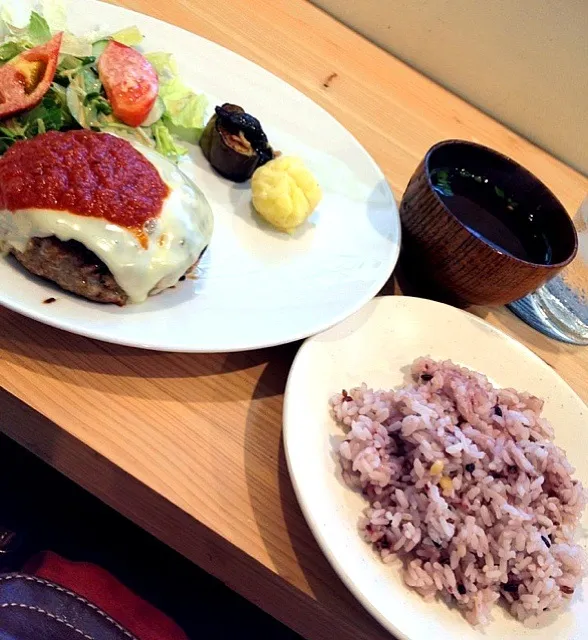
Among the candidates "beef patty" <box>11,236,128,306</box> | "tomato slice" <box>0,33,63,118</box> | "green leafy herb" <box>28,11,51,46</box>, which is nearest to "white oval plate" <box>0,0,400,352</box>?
"beef patty" <box>11,236,128,306</box>

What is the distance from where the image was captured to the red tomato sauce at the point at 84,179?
1.30 meters

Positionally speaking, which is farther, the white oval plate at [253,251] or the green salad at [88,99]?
the green salad at [88,99]

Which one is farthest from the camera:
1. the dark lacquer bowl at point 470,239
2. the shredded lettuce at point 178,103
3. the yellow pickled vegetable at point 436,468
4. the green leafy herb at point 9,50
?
the shredded lettuce at point 178,103

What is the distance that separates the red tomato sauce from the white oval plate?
17 centimetres

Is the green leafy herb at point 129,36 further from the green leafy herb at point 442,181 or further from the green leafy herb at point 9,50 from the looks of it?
the green leafy herb at point 442,181

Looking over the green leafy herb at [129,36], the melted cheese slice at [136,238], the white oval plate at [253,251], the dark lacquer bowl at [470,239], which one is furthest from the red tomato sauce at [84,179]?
the dark lacquer bowl at [470,239]

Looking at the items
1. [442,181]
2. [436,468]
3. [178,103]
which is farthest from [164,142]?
[436,468]

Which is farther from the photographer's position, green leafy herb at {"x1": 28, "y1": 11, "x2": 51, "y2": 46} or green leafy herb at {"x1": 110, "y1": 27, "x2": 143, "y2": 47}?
green leafy herb at {"x1": 110, "y1": 27, "x2": 143, "y2": 47}

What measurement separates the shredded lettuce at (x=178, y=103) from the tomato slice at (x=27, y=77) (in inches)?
11.2

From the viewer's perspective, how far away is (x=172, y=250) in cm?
137

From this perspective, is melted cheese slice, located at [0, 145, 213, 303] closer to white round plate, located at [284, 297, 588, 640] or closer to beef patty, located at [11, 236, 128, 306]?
beef patty, located at [11, 236, 128, 306]

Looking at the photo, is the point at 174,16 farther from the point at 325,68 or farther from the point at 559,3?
the point at 559,3

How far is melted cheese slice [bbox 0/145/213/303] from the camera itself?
4.19ft

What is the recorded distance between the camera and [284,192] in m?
1.67
